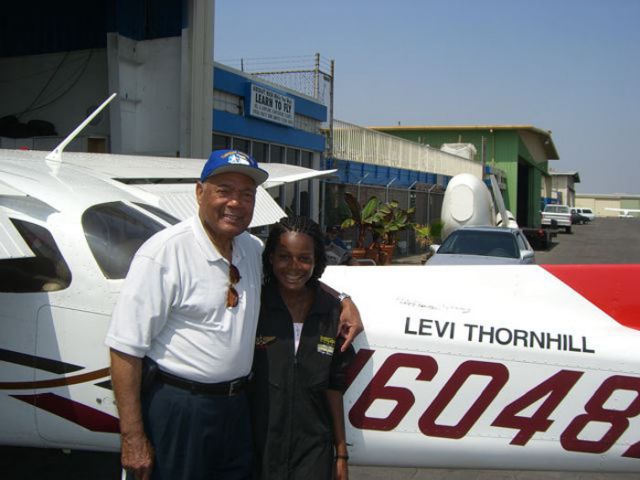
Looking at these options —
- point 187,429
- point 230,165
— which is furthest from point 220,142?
point 187,429

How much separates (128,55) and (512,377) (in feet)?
28.5

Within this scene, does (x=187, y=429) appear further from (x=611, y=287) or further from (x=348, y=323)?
(x=611, y=287)

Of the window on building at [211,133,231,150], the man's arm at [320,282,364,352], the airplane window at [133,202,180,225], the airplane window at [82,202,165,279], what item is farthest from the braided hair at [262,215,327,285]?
the window on building at [211,133,231,150]

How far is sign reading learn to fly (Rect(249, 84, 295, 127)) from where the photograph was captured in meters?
11.8

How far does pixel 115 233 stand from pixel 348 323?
1.27 meters

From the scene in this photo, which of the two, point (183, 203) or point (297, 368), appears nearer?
point (297, 368)

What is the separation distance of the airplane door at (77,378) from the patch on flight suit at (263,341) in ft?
2.55

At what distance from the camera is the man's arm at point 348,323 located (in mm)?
2451

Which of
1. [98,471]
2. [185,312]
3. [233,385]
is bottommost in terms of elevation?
[98,471]

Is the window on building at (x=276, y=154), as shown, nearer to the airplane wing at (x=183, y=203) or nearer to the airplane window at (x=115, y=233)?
the airplane wing at (x=183, y=203)

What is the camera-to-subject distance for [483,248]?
1101 centimetres

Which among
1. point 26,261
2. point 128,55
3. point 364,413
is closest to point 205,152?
point 128,55

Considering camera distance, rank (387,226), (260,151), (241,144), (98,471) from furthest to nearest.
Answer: (387,226), (260,151), (241,144), (98,471)

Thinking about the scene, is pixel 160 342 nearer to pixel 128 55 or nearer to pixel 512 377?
pixel 512 377
